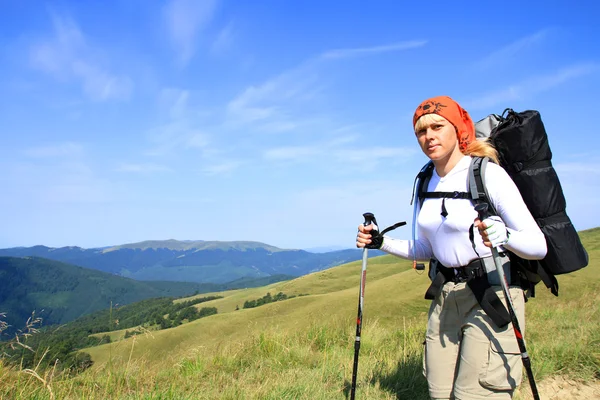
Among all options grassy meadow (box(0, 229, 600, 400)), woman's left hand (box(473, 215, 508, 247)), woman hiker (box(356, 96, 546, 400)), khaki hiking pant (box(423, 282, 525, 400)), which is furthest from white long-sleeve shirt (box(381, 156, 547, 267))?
grassy meadow (box(0, 229, 600, 400))

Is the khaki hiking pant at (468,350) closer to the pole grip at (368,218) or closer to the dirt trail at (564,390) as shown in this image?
the pole grip at (368,218)

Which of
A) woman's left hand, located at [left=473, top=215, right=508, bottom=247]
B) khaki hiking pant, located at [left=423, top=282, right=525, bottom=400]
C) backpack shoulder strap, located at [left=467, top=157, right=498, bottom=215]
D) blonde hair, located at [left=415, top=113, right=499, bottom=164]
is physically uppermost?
blonde hair, located at [left=415, top=113, right=499, bottom=164]

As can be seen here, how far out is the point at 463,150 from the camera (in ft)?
12.7

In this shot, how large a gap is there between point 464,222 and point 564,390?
3322 millimetres

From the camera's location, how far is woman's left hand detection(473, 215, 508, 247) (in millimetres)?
3086

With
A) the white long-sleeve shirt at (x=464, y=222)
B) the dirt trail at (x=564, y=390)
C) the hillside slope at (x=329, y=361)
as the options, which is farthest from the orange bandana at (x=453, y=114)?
the dirt trail at (x=564, y=390)

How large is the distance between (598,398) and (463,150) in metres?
3.65

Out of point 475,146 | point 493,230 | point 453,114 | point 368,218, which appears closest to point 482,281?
point 493,230

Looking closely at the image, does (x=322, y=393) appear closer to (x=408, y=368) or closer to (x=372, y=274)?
(x=408, y=368)

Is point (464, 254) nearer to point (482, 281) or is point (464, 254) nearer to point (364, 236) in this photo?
point (482, 281)

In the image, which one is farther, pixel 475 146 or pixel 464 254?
pixel 475 146

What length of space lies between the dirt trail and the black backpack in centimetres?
214

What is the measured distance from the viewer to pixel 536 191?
350cm

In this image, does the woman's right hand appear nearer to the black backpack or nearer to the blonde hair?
the black backpack
